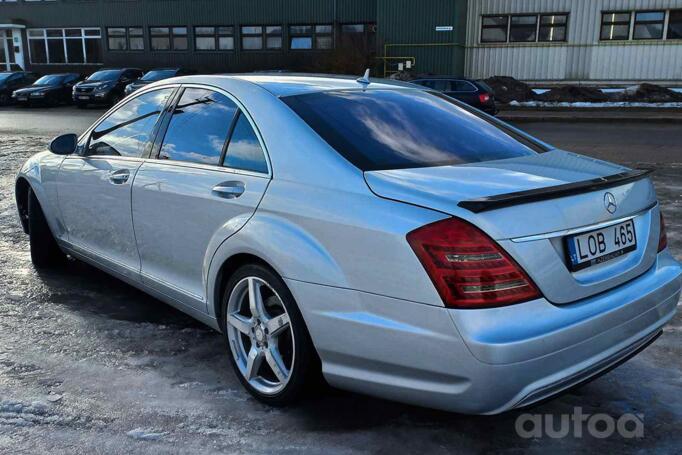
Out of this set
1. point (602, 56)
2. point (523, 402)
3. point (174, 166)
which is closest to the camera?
point (523, 402)

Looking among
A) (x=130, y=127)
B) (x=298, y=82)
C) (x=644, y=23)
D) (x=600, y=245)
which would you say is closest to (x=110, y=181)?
(x=130, y=127)

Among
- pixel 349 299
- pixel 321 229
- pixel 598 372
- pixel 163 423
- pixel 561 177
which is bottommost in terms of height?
pixel 163 423

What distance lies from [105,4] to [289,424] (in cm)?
3773

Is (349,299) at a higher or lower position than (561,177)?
lower

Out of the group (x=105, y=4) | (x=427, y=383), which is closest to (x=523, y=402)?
(x=427, y=383)

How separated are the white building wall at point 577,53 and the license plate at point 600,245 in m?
28.4

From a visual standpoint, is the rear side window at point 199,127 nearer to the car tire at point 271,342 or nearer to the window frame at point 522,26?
the car tire at point 271,342

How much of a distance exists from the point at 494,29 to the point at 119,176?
2836 cm

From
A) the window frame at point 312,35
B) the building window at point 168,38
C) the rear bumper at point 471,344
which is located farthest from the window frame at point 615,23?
the rear bumper at point 471,344

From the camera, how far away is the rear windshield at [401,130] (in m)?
2.92

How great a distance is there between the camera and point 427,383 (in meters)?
2.43

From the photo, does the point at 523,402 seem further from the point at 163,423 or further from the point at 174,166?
the point at 174,166

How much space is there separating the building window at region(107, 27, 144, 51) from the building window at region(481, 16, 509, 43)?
61.7 ft

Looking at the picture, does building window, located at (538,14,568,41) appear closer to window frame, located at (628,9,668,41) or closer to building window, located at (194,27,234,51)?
window frame, located at (628,9,668,41)
